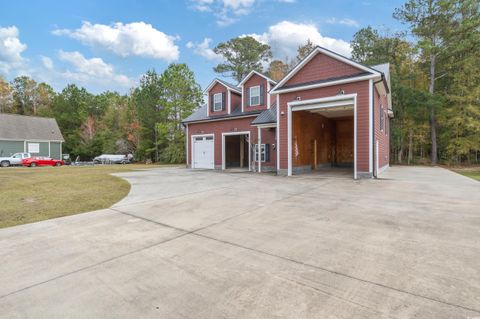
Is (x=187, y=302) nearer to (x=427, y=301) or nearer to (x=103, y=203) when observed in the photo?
(x=427, y=301)

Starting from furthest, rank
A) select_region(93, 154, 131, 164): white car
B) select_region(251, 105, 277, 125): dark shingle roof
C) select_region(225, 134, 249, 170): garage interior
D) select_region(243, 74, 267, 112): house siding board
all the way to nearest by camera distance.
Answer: select_region(93, 154, 131, 164): white car → select_region(225, 134, 249, 170): garage interior → select_region(243, 74, 267, 112): house siding board → select_region(251, 105, 277, 125): dark shingle roof

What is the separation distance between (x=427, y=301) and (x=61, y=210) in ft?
22.7

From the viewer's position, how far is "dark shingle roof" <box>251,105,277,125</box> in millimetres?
14078

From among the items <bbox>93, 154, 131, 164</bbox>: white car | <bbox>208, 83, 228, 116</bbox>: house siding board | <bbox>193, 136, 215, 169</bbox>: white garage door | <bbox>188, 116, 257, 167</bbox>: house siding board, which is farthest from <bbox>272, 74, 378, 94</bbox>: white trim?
<bbox>93, 154, 131, 164</bbox>: white car

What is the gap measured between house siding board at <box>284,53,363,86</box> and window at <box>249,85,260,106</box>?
3905 mm

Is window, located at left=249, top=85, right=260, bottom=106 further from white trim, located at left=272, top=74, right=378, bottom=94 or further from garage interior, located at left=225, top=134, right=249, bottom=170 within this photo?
white trim, located at left=272, top=74, right=378, bottom=94

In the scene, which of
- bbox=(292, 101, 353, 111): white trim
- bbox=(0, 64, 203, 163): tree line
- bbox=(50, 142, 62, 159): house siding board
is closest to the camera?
bbox=(292, 101, 353, 111): white trim

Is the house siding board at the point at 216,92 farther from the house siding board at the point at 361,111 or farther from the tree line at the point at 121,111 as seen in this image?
the tree line at the point at 121,111

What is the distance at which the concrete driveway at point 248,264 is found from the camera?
2109 mm

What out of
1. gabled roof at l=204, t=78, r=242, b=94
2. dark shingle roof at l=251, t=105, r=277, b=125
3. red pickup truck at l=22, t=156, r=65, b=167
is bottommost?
red pickup truck at l=22, t=156, r=65, b=167

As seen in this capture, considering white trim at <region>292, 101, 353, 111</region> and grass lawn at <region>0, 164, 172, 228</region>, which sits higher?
white trim at <region>292, 101, 353, 111</region>

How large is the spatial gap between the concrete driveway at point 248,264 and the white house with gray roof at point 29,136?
33534 millimetres

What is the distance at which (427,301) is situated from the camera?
213 cm

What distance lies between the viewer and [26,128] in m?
30.8
